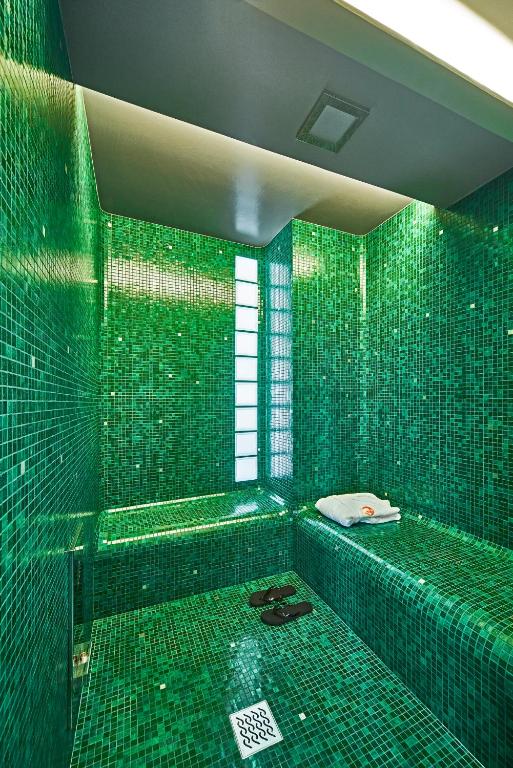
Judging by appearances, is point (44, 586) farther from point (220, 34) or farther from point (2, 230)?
point (220, 34)

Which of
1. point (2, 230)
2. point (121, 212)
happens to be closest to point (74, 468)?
point (2, 230)

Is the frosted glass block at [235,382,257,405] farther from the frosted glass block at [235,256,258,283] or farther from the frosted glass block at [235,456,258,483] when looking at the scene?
the frosted glass block at [235,256,258,283]

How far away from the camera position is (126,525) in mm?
2326

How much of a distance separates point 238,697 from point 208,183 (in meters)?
3.07

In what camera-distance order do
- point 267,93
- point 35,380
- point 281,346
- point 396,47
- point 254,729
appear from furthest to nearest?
point 281,346
point 267,93
point 254,729
point 396,47
point 35,380

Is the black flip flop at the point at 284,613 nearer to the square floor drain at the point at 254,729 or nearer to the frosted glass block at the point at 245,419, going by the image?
the square floor drain at the point at 254,729

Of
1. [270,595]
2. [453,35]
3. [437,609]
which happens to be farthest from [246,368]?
[453,35]

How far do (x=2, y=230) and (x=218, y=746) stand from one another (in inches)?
73.7

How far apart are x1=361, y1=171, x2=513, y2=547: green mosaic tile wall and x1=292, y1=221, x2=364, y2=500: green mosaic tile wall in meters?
0.17

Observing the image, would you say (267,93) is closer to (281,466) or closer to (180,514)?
(281,466)

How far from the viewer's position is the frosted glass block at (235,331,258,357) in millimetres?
3166

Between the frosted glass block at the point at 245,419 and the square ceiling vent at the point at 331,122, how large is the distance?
2.21 m

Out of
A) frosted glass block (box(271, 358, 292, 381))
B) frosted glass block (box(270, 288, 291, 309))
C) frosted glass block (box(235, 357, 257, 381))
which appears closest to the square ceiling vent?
frosted glass block (box(270, 288, 291, 309))

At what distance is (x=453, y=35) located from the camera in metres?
1.21
